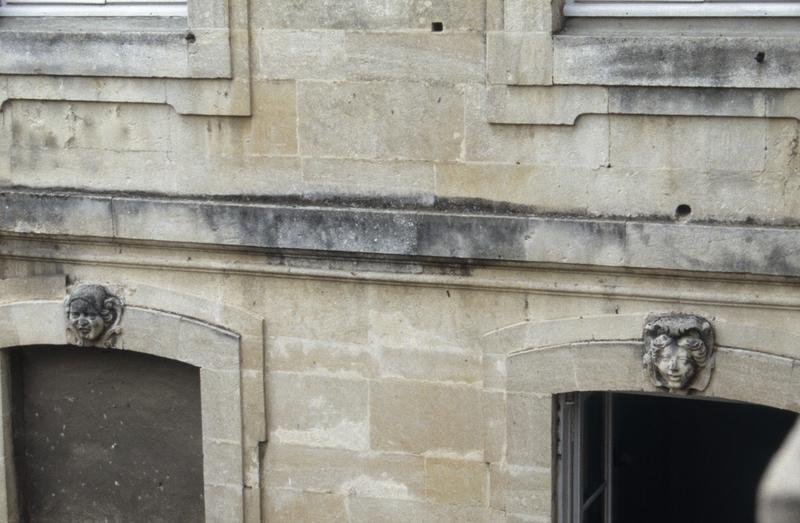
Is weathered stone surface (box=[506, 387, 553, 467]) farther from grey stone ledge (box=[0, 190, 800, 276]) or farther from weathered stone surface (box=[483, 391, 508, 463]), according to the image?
grey stone ledge (box=[0, 190, 800, 276])

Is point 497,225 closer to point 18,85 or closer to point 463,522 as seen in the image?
point 463,522

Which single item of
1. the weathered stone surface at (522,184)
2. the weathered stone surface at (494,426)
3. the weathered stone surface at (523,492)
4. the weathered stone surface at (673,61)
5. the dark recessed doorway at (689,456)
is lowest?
the dark recessed doorway at (689,456)

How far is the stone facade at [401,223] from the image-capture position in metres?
6.92

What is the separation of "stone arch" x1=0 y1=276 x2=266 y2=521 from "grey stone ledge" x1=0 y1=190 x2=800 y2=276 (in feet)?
1.32

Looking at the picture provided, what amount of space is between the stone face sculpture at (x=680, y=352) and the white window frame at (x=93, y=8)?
316 centimetres

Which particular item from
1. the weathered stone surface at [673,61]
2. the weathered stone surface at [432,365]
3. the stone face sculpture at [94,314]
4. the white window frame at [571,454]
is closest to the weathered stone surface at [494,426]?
the weathered stone surface at [432,365]

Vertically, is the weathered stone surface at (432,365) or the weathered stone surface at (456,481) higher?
the weathered stone surface at (432,365)

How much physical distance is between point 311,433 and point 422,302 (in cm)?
105

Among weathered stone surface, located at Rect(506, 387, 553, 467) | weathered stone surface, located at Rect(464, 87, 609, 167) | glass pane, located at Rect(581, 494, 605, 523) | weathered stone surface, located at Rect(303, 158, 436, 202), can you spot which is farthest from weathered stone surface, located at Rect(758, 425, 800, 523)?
glass pane, located at Rect(581, 494, 605, 523)

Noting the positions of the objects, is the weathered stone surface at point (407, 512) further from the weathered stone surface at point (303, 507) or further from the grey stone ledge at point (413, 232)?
the grey stone ledge at point (413, 232)

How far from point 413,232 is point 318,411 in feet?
4.09

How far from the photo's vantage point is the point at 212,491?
27.3 ft

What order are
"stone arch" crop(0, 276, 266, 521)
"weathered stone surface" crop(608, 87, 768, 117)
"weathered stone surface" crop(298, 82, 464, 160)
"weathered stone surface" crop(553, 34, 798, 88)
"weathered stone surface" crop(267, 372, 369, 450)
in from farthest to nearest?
1. "stone arch" crop(0, 276, 266, 521)
2. "weathered stone surface" crop(267, 372, 369, 450)
3. "weathered stone surface" crop(298, 82, 464, 160)
4. "weathered stone surface" crop(608, 87, 768, 117)
5. "weathered stone surface" crop(553, 34, 798, 88)

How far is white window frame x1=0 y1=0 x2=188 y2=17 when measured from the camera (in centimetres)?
811
